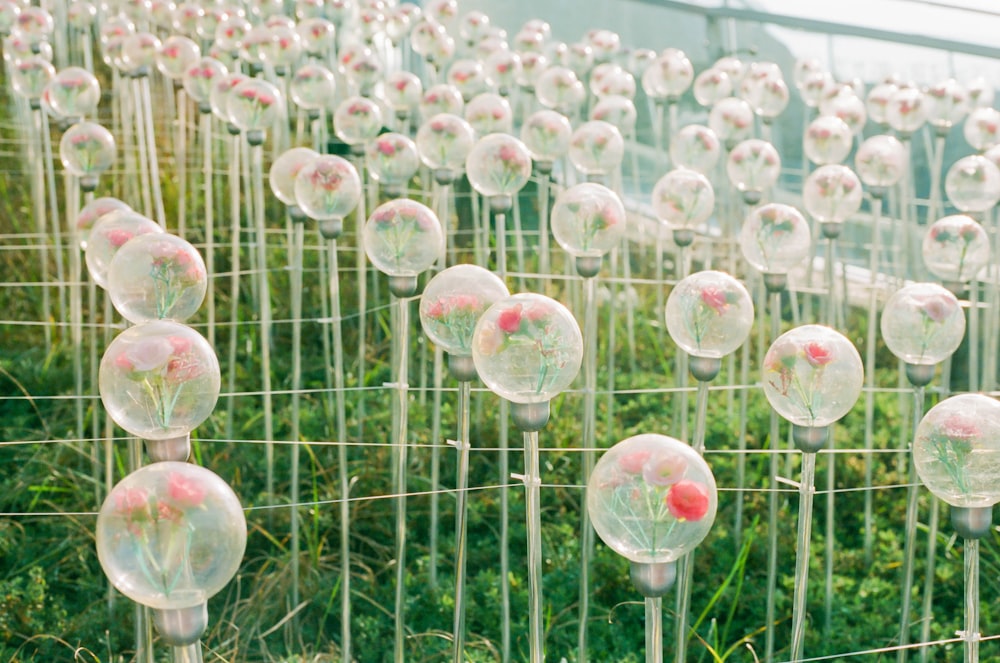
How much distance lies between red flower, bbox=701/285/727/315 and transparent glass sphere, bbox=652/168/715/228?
2.19ft

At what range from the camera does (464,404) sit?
1704 mm

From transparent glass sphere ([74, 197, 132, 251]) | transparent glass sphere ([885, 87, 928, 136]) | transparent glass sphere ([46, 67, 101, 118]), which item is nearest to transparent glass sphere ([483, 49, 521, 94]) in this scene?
transparent glass sphere ([885, 87, 928, 136])

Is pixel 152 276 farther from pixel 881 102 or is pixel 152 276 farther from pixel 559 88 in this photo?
pixel 881 102

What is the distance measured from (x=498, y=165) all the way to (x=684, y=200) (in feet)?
1.18

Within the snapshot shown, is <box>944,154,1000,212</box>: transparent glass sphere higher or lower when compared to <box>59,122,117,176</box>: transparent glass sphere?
lower

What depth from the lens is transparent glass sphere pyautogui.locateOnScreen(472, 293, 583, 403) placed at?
135 cm

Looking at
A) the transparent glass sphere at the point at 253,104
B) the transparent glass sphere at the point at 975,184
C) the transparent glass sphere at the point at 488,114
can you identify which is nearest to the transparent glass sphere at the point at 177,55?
the transparent glass sphere at the point at 253,104

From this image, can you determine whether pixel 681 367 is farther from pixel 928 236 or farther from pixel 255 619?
pixel 255 619

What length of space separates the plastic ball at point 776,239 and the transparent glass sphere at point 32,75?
5.73 feet

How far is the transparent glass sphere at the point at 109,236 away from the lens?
5.88 ft

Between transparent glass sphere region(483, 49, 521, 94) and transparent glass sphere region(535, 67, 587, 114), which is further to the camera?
transparent glass sphere region(483, 49, 521, 94)

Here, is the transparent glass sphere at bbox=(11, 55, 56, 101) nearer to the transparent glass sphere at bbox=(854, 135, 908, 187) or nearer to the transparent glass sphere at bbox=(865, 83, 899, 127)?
the transparent glass sphere at bbox=(854, 135, 908, 187)

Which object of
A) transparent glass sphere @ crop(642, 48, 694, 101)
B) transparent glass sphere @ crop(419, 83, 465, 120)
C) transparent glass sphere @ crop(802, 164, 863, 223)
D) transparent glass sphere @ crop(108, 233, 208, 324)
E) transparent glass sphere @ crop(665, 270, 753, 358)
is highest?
transparent glass sphere @ crop(642, 48, 694, 101)

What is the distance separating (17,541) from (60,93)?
1010mm
